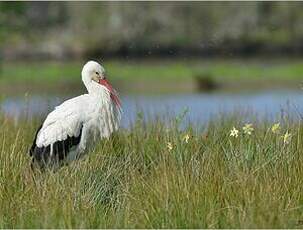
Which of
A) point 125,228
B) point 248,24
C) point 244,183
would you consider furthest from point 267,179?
point 248,24

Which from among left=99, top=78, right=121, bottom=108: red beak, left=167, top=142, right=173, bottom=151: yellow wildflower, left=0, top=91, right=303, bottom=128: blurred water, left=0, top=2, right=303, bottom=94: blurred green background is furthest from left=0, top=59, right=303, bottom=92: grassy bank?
left=167, top=142, right=173, bottom=151: yellow wildflower

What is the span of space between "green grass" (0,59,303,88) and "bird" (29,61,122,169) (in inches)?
925

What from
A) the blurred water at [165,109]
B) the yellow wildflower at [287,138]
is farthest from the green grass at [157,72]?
the yellow wildflower at [287,138]

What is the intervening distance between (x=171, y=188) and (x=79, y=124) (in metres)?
1.58

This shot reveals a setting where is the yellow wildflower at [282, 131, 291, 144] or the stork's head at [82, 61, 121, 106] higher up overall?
the stork's head at [82, 61, 121, 106]

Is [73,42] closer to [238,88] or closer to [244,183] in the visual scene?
[238,88]

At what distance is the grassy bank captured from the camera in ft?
101

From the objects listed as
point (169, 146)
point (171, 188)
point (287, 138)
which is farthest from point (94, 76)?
point (171, 188)

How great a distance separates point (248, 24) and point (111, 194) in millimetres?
37471

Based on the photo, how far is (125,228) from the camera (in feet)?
16.8

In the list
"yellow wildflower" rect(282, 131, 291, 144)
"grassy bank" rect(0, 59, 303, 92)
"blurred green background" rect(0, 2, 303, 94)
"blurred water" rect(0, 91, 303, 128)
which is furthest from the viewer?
"blurred green background" rect(0, 2, 303, 94)

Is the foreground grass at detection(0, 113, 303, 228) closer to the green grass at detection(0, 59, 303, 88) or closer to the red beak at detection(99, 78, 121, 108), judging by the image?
the red beak at detection(99, 78, 121, 108)

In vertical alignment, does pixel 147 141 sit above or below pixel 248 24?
below

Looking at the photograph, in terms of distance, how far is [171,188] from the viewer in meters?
5.33
